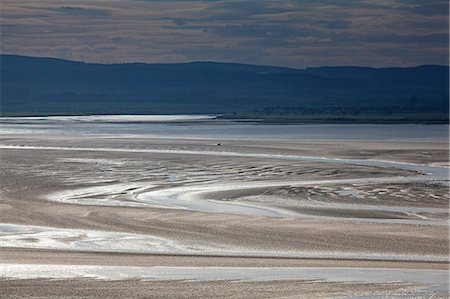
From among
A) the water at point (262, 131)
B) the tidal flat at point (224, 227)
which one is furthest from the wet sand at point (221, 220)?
the water at point (262, 131)

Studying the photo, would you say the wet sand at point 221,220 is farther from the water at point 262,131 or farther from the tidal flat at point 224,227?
the water at point 262,131

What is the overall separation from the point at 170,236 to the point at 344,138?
38940 millimetres

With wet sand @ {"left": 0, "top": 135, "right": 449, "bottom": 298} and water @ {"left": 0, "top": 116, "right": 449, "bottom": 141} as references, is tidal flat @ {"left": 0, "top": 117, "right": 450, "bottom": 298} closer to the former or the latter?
wet sand @ {"left": 0, "top": 135, "right": 449, "bottom": 298}

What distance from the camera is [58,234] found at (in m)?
17.8

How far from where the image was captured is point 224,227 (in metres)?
18.9

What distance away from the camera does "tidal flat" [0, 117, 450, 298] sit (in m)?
13.3

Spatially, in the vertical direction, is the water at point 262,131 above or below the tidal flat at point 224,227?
below

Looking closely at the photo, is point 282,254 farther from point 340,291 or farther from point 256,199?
point 256,199

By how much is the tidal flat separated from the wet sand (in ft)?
0.09

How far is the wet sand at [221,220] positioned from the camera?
1323 centimetres

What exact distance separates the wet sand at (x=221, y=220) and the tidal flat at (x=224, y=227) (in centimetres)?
3

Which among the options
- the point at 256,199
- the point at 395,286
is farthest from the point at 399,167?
the point at 395,286

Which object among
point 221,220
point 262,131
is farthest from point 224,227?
point 262,131

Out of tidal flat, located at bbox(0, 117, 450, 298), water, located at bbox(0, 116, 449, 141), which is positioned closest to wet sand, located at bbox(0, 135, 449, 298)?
tidal flat, located at bbox(0, 117, 450, 298)
